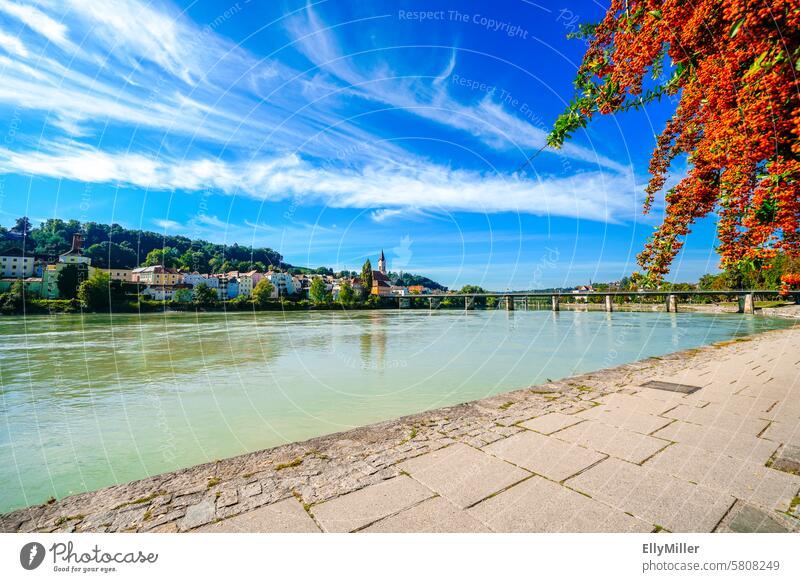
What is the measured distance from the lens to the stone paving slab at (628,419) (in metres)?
2.94

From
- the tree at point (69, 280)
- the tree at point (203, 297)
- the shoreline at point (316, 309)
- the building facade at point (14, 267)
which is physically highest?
the building facade at point (14, 267)

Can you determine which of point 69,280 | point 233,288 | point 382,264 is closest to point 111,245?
point 69,280

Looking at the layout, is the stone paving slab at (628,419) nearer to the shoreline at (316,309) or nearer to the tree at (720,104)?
A: the tree at (720,104)

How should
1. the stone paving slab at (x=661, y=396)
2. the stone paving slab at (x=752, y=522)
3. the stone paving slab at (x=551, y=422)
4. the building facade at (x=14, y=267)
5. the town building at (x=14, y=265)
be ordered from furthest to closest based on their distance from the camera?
1. the town building at (x=14, y=265)
2. the building facade at (x=14, y=267)
3. the stone paving slab at (x=661, y=396)
4. the stone paving slab at (x=551, y=422)
5. the stone paving slab at (x=752, y=522)

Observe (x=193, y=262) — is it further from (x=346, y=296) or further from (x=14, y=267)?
(x=346, y=296)

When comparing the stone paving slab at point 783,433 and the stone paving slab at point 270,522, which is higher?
the stone paving slab at point 783,433

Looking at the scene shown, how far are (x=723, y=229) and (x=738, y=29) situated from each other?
134cm

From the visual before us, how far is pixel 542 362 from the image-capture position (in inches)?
419

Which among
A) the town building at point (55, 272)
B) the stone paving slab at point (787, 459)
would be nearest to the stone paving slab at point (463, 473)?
the stone paving slab at point (787, 459)

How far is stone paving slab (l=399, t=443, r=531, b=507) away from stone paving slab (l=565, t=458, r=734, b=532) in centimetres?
39

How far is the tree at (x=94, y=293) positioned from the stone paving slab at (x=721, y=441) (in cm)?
5951

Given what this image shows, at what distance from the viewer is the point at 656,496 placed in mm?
1838
